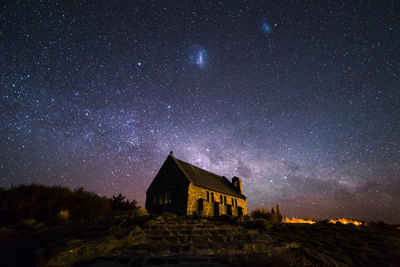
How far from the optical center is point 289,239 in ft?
28.4

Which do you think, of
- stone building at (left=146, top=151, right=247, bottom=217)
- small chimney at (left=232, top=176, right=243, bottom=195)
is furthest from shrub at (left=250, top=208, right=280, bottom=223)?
small chimney at (left=232, top=176, right=243, bottom=195)

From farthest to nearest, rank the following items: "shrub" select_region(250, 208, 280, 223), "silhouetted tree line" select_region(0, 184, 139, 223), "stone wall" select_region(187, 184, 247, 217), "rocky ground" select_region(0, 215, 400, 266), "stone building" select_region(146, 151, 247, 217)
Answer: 1. "stone building" select_region(146, 151, 247, 217)
2. "stone wall" select_region(187, 184, 247, 217)
3. "shrub" select_region(250, 208, 280, 223)
4. "silhouetted tree line" select_region(0, 184, 139, 223)
5. "rocky ground" select_region(0, 215, 400, 266)

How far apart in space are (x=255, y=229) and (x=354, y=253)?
16.9 feet

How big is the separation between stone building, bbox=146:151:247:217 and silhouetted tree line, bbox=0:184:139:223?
7515 millimetres

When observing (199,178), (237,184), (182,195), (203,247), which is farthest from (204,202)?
(237,184)

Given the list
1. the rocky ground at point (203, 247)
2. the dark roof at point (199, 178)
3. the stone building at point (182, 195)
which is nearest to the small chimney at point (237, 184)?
the dark roof at point (199, 178)

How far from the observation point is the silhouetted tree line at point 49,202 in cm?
1161

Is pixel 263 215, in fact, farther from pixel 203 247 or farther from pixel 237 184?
pixel 203 247

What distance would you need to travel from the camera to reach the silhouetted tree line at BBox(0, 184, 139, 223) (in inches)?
457

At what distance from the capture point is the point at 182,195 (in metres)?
20.2

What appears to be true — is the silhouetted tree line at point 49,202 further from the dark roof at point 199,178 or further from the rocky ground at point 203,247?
the dark roof at point 199,178

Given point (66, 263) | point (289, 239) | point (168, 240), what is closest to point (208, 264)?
point (168, 240)

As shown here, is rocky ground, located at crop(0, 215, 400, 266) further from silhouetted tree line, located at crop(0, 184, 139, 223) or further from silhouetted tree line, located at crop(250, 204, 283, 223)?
silhouetted tree line, located at crop(250, 204, 283, 223)

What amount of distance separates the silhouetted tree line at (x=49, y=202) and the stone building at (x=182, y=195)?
7515 mm
